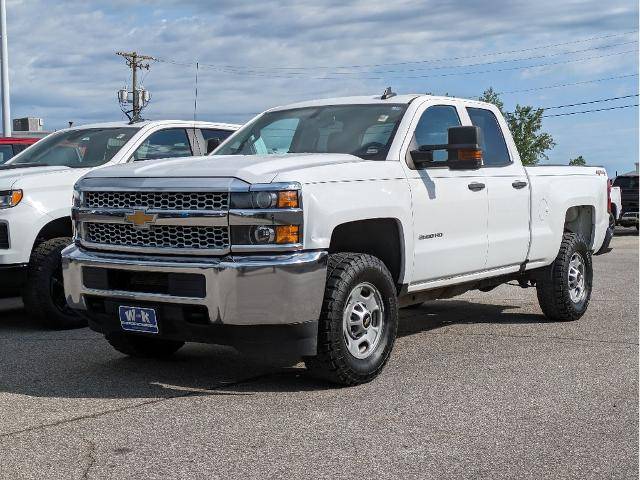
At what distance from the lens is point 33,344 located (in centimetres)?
796

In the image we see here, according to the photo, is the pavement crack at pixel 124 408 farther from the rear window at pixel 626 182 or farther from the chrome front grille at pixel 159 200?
the rear window at pixel 626 182

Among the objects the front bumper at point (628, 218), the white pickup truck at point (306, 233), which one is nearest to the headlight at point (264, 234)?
the white pickup truck at point (306, 233)

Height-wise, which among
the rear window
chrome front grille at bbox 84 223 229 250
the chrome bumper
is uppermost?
chrome front grille at bbox 84 223 229 250

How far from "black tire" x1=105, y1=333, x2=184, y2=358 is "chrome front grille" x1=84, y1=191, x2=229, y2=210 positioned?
3.35 ft

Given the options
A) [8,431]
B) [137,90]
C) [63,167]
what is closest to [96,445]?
[8,431]

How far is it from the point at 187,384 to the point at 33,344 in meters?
2.14

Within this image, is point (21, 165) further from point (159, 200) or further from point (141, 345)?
point (159, 200)

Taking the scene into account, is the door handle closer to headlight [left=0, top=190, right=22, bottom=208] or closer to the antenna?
the antenna

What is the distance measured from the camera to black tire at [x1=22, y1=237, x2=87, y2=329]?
8438mm

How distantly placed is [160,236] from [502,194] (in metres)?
3.10

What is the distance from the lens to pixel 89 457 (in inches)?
187

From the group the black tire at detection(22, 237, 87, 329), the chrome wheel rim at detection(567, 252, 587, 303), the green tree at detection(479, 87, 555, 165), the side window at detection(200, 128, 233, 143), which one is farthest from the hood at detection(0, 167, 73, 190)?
the green tree at detection(479, 87, 555, 165)

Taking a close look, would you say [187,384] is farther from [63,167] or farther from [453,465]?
[63,167]

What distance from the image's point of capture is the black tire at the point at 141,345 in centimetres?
696
